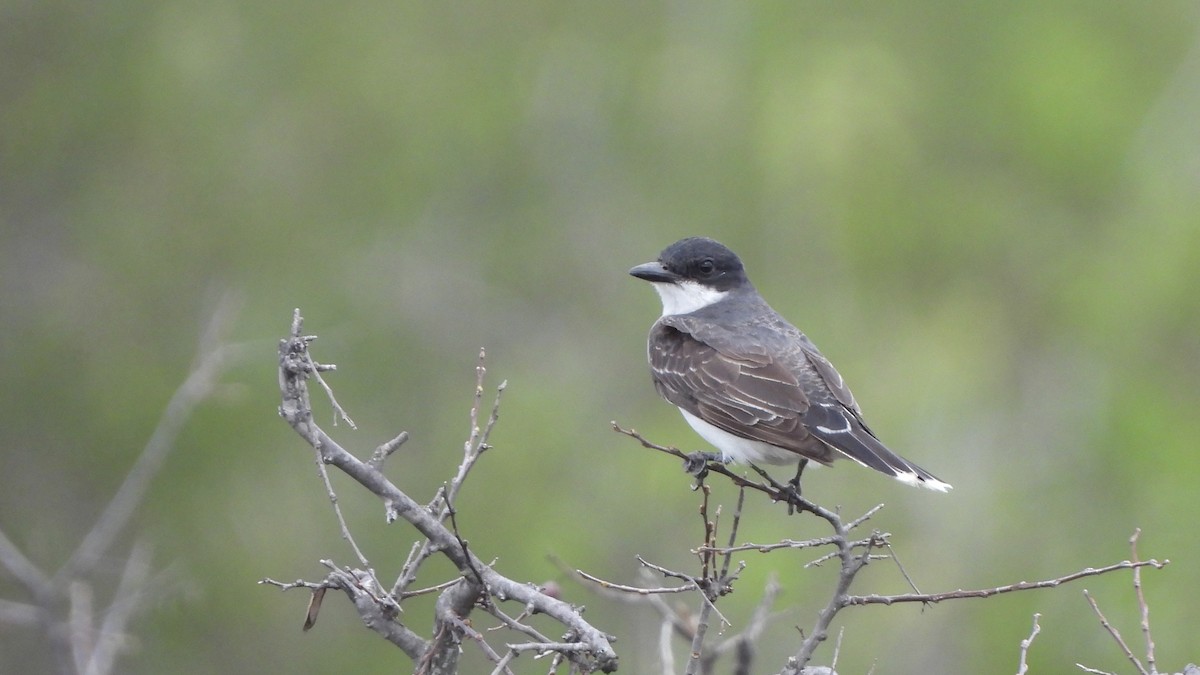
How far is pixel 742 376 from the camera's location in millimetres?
5746

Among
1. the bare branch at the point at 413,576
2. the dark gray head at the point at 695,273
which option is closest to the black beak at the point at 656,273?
the dark gray head at the point at 695,273

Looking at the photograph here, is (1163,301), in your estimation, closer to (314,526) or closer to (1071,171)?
(1071,171)

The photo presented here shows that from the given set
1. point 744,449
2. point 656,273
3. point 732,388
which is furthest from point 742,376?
point 656,273

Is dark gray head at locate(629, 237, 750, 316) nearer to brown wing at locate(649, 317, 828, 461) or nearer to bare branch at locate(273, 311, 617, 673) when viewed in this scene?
brown wing at locate(649, 317, 828, 461)

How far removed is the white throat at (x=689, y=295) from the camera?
6.58 metres

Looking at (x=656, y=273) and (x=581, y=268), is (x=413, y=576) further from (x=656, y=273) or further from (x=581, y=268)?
(x=581, y=268)

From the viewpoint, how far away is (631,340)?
12.7m

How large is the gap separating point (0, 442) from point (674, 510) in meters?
6.69

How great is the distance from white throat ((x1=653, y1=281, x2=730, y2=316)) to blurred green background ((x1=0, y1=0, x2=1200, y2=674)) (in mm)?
5027

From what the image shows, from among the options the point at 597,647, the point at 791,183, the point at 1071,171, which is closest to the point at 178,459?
the point at 791,183

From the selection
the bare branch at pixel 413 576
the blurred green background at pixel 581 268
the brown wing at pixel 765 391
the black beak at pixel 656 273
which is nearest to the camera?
the bare branch at pixel 413 576

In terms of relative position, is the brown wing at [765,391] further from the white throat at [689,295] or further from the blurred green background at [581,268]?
the blurred green background at [581,268]

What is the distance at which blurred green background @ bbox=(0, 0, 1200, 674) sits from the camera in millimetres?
12148

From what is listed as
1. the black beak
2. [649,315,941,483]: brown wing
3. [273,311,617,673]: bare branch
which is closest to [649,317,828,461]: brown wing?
[649,315,941,483]: brown wing
